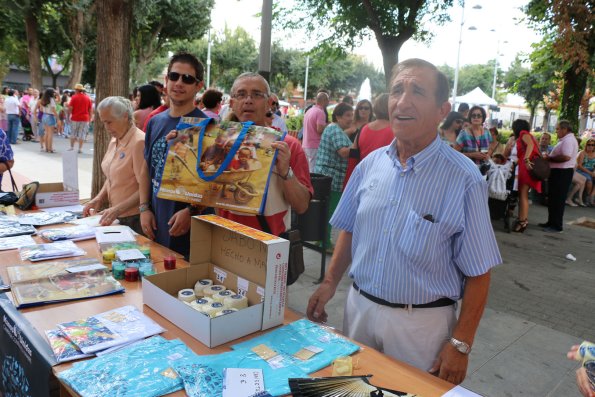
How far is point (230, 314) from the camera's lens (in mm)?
1746

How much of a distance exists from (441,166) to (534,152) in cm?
708

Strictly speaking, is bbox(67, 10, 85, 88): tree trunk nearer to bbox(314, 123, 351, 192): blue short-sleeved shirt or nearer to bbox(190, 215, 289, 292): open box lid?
bbox(314, 123, 351, 192): blue short-sleeved shirt

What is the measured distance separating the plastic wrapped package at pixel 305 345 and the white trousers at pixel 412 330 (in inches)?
8.3

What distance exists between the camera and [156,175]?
9.46 feet

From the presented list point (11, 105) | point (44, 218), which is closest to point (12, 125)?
point (11, 105)

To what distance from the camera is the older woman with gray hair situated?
328cm

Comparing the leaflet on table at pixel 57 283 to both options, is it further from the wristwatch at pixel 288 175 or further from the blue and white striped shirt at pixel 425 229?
the blue and white striped shirt at pixel 425 229

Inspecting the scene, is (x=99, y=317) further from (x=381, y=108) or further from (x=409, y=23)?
(x=409, y=23)

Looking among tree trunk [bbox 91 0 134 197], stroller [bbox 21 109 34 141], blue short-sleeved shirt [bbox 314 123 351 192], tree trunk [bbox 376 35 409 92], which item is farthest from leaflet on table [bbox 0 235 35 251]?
stroller [bbox 21 109 34 141]

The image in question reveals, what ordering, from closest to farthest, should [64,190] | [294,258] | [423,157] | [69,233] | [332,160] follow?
[423,157] < [294,258] < [69,233] < [64,190] < [332,160]

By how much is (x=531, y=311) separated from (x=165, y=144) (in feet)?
13.5

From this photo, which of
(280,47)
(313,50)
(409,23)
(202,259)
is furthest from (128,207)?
(280,47)

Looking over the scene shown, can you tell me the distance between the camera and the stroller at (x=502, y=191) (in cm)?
776

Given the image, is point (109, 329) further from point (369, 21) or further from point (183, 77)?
point (369, 21)
